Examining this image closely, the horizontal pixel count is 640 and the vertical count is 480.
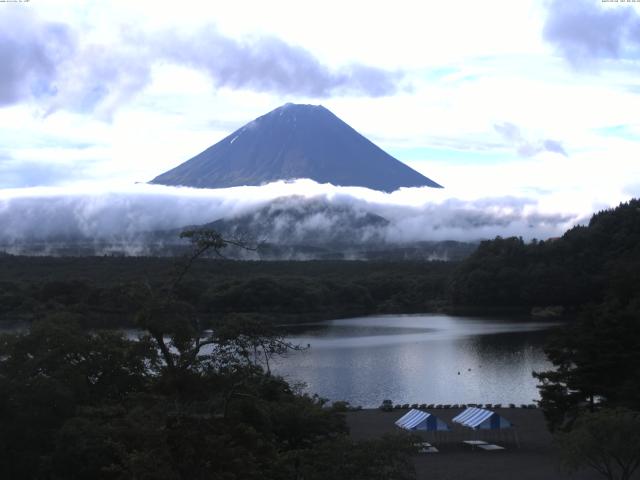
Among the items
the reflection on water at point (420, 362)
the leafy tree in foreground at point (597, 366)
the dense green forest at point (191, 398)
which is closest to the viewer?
the dense green forest at point (191, 398)

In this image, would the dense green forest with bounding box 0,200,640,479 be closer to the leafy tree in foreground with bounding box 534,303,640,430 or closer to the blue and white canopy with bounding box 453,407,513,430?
the leafy tree in foreground with bounding box 534,303,640,430

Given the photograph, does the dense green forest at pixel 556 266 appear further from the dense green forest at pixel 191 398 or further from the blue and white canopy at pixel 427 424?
the blue and white canopy at pixel 427 424

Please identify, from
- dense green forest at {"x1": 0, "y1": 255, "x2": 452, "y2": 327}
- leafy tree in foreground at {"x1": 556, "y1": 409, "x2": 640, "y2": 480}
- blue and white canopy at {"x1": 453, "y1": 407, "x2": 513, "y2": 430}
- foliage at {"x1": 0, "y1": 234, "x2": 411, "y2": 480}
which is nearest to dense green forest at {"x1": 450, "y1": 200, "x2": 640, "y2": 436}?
dense green forest at {"x1": 0, "y1": 255, "x2": 452, "y2": 327}

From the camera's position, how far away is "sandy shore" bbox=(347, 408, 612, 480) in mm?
13555

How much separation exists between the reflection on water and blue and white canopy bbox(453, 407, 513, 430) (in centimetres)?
430

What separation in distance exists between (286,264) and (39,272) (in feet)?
68.6

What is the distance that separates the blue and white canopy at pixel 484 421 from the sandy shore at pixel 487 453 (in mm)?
350

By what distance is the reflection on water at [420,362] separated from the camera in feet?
73.9

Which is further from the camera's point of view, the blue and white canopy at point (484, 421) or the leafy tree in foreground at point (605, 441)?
the blue and white canopy at point (484, 421)

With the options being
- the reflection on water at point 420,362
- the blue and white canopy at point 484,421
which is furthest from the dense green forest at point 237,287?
the blue and white canopy at point 484,421

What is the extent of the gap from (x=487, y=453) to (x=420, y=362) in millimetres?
13109

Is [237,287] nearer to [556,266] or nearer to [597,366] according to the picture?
[556,266]

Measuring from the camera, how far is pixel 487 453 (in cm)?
1523

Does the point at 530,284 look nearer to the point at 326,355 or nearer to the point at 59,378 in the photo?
the point at 326,355
